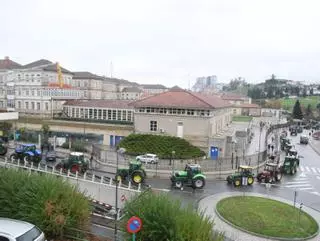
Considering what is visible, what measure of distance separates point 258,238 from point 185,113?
75.9ft

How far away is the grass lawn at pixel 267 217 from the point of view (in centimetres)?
1585

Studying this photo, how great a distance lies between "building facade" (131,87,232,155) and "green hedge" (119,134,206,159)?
214cm

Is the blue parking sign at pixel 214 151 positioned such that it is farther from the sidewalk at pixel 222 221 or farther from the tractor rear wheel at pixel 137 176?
the tractor rear wheel at pixel 137 176

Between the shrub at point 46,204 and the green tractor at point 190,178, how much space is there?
11011 millimetres

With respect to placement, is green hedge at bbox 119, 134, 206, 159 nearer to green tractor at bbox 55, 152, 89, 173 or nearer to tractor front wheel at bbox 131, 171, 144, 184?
green tractor at bbox 55, 152, 89, 173

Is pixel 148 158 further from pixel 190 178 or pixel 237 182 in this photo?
pixel 237 182

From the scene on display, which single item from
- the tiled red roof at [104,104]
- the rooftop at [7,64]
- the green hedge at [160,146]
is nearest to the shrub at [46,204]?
the green hedge at [160,146]

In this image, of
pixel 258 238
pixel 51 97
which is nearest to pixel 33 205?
pixel 258 238

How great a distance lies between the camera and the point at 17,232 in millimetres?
10586

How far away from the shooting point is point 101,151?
32.2m

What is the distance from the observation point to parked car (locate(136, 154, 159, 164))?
30.0 meters

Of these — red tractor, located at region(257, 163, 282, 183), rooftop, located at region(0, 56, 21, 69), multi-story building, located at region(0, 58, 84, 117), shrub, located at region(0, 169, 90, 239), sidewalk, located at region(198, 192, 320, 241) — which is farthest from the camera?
rooftop, located at region(0, 56, 21, 69)

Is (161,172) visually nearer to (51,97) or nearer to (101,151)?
(101,151)

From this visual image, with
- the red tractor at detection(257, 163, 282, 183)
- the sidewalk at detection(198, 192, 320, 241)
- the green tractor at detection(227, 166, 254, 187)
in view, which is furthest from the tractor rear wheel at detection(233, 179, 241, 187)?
the red tractor at detection(257, 163, 282, 183)
